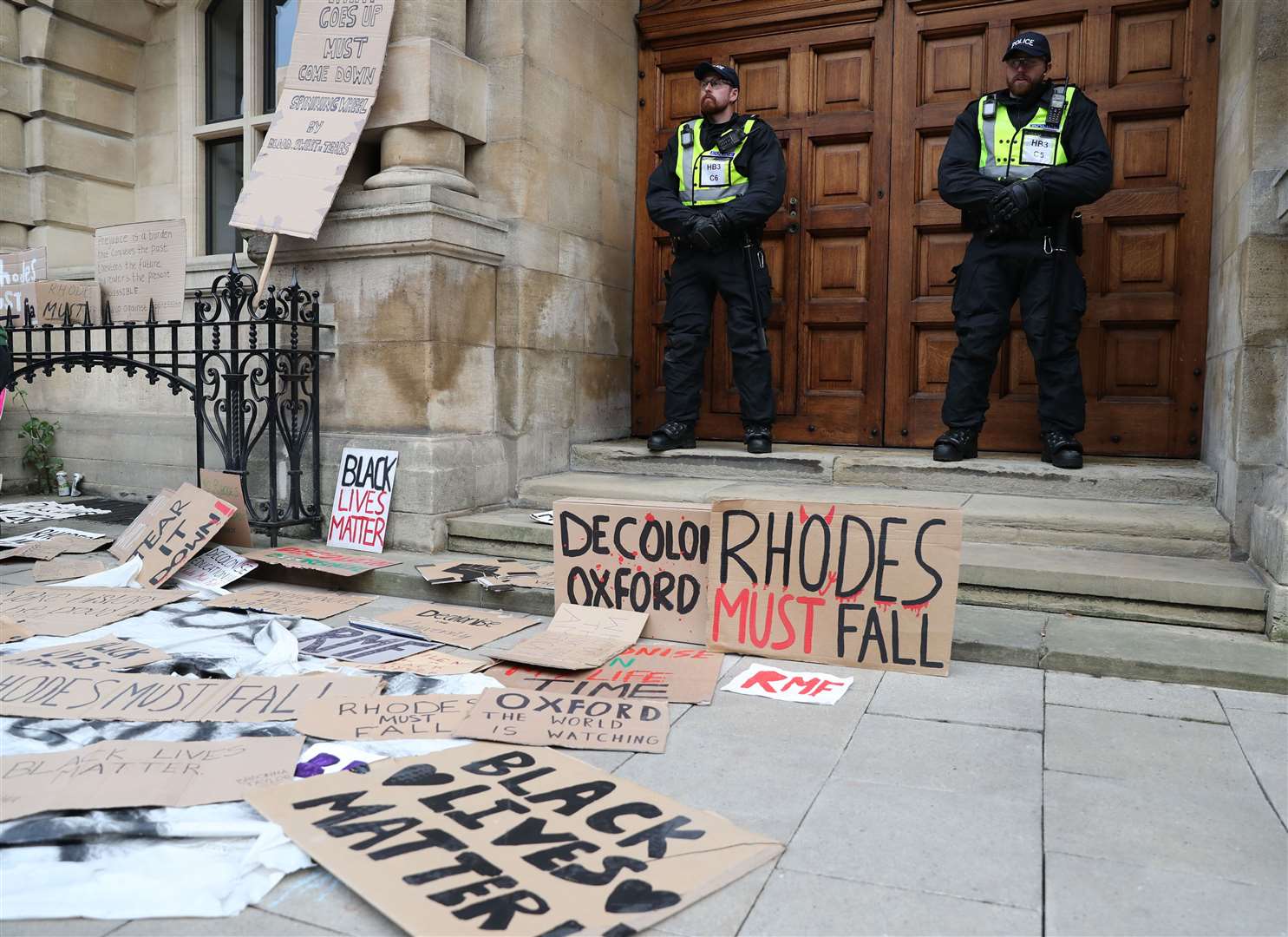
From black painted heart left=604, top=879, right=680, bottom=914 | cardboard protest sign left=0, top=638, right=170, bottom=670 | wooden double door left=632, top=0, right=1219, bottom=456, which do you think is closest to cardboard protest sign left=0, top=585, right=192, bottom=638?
cardboard protest sign left=0, top=638, right=170, bottom=670

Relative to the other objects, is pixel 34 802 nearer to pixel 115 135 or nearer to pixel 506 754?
pixel 506 754

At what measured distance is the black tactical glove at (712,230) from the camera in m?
5.78

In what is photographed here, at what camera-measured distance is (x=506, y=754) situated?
106 inches

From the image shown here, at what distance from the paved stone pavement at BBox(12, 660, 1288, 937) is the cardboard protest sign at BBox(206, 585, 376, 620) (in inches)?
76.5

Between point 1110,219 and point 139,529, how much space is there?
539 cm

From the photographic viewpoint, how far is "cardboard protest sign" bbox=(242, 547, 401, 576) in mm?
4922

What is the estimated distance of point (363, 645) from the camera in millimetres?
3865

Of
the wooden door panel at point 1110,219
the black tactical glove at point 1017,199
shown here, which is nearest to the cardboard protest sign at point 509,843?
the black tactical glove at point 1017,199

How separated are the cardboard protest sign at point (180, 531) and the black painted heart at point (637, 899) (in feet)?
11.6

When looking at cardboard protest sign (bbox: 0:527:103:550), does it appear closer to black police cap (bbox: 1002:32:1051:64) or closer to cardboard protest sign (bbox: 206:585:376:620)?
cardboard protest sign (bbox: 206:585:376:620)

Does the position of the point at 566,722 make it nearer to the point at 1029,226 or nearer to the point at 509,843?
the point at 509,843

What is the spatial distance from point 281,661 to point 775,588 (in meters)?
1.73

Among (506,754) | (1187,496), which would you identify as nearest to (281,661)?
(506,754)

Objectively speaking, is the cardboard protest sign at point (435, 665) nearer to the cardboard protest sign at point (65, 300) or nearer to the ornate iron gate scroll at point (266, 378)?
the ornate iron gate scroll at point (266, 378)
